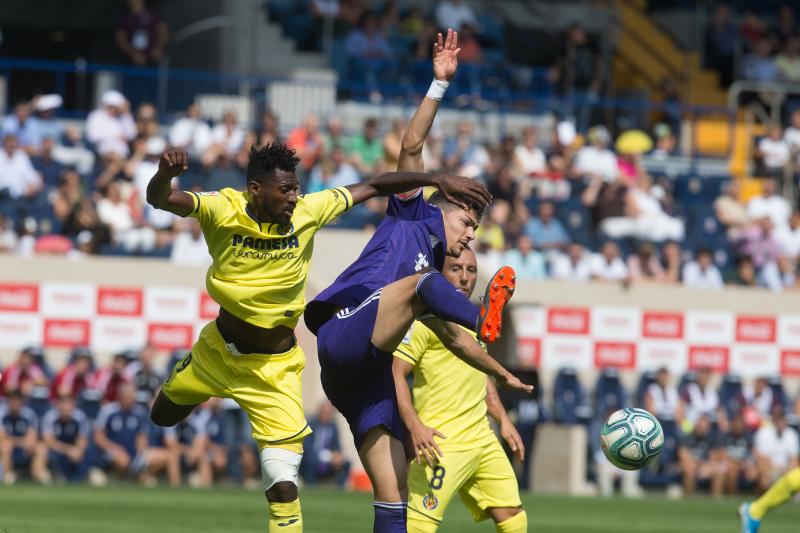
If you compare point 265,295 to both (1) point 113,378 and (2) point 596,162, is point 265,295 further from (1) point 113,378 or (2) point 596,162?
(2) point 596,162

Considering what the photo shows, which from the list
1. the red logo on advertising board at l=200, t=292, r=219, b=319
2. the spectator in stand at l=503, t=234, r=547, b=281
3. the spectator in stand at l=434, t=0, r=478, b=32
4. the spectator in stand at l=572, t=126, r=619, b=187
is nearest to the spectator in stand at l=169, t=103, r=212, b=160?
the red logo on advertising board at l=200, t=292, r=219, b=319

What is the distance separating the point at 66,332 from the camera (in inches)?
772

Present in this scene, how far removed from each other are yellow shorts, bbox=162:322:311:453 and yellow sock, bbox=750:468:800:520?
449 centimetres

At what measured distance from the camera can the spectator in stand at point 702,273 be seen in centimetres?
2250

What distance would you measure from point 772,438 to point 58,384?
934cm

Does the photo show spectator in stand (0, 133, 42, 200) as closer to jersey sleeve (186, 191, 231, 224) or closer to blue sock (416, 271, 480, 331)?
jersey sleeve (186, 191, 231, 224)

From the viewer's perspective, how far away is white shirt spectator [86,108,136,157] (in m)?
21.0

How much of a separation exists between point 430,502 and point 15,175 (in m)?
12.1

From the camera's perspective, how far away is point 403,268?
367 inches

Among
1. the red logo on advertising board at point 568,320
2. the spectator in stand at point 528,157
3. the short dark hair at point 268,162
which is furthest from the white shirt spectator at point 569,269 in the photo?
the short dark hair at point 268,162

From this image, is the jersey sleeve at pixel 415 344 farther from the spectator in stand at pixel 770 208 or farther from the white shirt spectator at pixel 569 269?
the spectator in stand at pixel 770 208

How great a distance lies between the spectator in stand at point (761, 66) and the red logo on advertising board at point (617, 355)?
8526 mm

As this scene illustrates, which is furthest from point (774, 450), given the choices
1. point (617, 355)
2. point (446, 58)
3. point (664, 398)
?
point (446, 58)

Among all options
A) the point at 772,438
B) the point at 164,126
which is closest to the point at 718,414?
the point at 772,438
